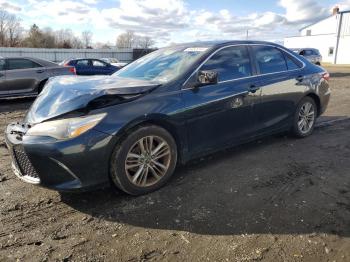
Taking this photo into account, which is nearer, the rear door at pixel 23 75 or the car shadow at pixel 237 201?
the car shadow at pixel 237 201

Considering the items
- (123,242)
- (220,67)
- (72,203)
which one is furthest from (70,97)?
(220,67)

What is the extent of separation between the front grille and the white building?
160ft

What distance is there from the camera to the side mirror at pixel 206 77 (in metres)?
4.10

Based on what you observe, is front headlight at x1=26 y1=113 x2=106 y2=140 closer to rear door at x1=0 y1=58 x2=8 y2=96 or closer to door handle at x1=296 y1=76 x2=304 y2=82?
door handle at x1=296 y1=76 x2=304 y2=82

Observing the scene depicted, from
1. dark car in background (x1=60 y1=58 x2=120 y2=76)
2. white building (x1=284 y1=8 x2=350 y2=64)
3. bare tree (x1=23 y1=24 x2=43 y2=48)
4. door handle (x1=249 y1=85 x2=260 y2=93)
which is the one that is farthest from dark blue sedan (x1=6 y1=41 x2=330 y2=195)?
bare tree (x1=23 y1=24 x2=43 y2=48)

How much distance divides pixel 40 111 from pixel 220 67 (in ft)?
7.44

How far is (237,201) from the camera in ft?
12.0

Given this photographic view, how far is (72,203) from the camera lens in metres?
3.66

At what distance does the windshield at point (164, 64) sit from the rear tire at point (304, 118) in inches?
84.1

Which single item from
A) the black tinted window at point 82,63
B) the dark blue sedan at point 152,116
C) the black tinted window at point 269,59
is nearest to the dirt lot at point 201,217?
the dark blue sedan at point 152,116

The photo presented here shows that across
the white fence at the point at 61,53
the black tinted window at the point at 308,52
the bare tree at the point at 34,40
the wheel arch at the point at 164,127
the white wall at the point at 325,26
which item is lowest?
the wheel arch at the point at 164,127

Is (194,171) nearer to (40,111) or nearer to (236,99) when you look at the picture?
(236,99)

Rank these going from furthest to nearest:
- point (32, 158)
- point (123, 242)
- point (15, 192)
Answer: point (15, 192), point (32, 158), point (123, 242)

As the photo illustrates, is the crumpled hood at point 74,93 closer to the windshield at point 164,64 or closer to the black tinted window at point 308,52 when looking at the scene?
the windshield at point 164,64
